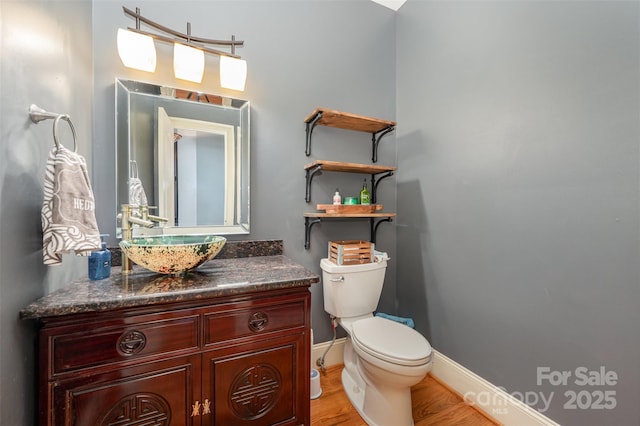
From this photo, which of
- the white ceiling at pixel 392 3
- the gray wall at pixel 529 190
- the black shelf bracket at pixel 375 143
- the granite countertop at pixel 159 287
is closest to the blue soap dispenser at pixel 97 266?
the granite countertop at pixel 159 287

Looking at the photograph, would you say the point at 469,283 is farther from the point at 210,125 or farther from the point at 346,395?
the point at 210,125

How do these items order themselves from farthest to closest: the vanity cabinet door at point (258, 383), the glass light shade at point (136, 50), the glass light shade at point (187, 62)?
1. the glass light shade at point (187, 62)
2. the glass light shade at point (136, 50)
3. the vanity cabinet door at point (258, 383)

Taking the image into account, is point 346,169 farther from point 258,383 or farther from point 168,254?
point 258,383

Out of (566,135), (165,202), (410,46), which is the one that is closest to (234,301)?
(165,202)

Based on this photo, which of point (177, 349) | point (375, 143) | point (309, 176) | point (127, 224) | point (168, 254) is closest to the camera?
point (177, 349)

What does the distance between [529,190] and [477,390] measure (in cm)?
115

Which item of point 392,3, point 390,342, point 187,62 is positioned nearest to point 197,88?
point 187,62

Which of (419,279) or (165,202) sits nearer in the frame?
(165,202)

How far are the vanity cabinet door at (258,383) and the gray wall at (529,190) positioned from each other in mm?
1079

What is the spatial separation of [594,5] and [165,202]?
2.14 meters

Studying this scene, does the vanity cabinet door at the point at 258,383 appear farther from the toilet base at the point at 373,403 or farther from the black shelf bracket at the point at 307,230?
the black shelf bracket at the point at 307,230

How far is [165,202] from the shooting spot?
1373 millimetres

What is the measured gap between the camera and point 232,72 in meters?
1.44

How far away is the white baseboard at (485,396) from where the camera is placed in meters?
1.23
